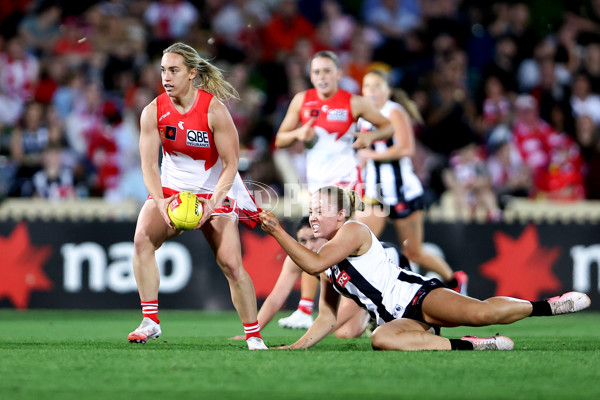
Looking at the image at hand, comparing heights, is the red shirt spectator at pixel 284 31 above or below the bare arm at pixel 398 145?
above

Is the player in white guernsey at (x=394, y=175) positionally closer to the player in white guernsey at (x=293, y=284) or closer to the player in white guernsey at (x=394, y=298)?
the player in white guernsey at (x=293, y=284)

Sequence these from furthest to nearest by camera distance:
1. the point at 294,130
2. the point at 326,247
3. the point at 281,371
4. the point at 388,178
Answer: the point at 388,178 < the point at 294,130 < the point at 326,247 < the point at 281,371

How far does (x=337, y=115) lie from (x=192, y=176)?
2.06 meters

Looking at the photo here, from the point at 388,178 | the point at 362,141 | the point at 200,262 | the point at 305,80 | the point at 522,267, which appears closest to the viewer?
the point at 362,141

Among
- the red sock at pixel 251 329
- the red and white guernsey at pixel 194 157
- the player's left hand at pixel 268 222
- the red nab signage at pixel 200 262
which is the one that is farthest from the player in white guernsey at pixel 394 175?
the player's left hand at pixel 268 222

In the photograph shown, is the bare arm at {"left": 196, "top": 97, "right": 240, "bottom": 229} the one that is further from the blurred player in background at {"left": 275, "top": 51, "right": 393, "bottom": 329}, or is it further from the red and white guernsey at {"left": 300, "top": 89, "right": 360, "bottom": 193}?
the red and white guernsey at {"left": 300, "top": 89, "right": 360, "bottom": 193}

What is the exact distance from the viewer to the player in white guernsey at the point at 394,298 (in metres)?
6.11

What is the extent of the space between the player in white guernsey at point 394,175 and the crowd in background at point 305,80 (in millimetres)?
2859

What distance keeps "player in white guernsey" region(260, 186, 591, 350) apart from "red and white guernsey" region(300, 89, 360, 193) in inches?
73.4

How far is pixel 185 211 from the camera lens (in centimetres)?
621

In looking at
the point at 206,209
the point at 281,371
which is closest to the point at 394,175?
the point at 206,209

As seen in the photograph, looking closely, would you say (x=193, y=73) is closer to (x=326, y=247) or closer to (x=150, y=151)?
(x=150, y=151)

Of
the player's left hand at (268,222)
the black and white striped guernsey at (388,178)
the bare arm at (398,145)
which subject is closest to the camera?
the player's left hand at (268,222)

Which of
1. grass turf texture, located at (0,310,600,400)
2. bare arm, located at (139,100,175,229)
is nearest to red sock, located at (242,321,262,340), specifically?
grass turf texture, located at (0,310,600,400)
